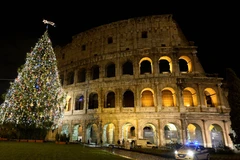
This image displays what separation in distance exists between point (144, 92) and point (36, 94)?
13.3 meters

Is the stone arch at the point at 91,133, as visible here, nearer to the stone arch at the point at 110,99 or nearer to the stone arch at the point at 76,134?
the stone arch at the point at 76,134

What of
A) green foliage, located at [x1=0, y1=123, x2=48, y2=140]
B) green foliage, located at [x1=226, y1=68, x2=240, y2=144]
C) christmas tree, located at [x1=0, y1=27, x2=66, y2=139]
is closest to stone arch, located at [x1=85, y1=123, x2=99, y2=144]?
christmas tree, located at [x1=0, y1=27, x2=66, y2=139]

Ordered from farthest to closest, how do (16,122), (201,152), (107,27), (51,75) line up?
(107,27) → (51,75) → (16,122) → (201,152)

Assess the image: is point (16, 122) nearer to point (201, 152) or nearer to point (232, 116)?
point (201, 152)

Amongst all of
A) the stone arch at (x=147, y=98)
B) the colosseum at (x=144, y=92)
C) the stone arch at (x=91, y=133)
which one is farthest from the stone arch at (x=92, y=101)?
the stone arch at (x=147, y=98)

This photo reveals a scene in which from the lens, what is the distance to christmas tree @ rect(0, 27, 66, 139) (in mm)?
17031

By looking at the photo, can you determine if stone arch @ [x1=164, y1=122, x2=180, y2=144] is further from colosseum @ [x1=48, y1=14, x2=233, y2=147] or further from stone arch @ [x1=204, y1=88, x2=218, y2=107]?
stone arch @ [x1=204, y1=88, x2=218, y2=107]

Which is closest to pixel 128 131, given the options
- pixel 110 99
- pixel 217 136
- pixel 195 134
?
pixel 110 99

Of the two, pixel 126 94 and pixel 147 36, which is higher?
pixel 147 36

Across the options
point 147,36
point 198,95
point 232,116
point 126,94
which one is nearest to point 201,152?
point 232,116

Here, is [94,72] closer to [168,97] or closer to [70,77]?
[70,77]

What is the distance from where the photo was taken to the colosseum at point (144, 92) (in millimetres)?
20734

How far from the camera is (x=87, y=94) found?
81.1 feet

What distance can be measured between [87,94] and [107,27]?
1085 centimetres
